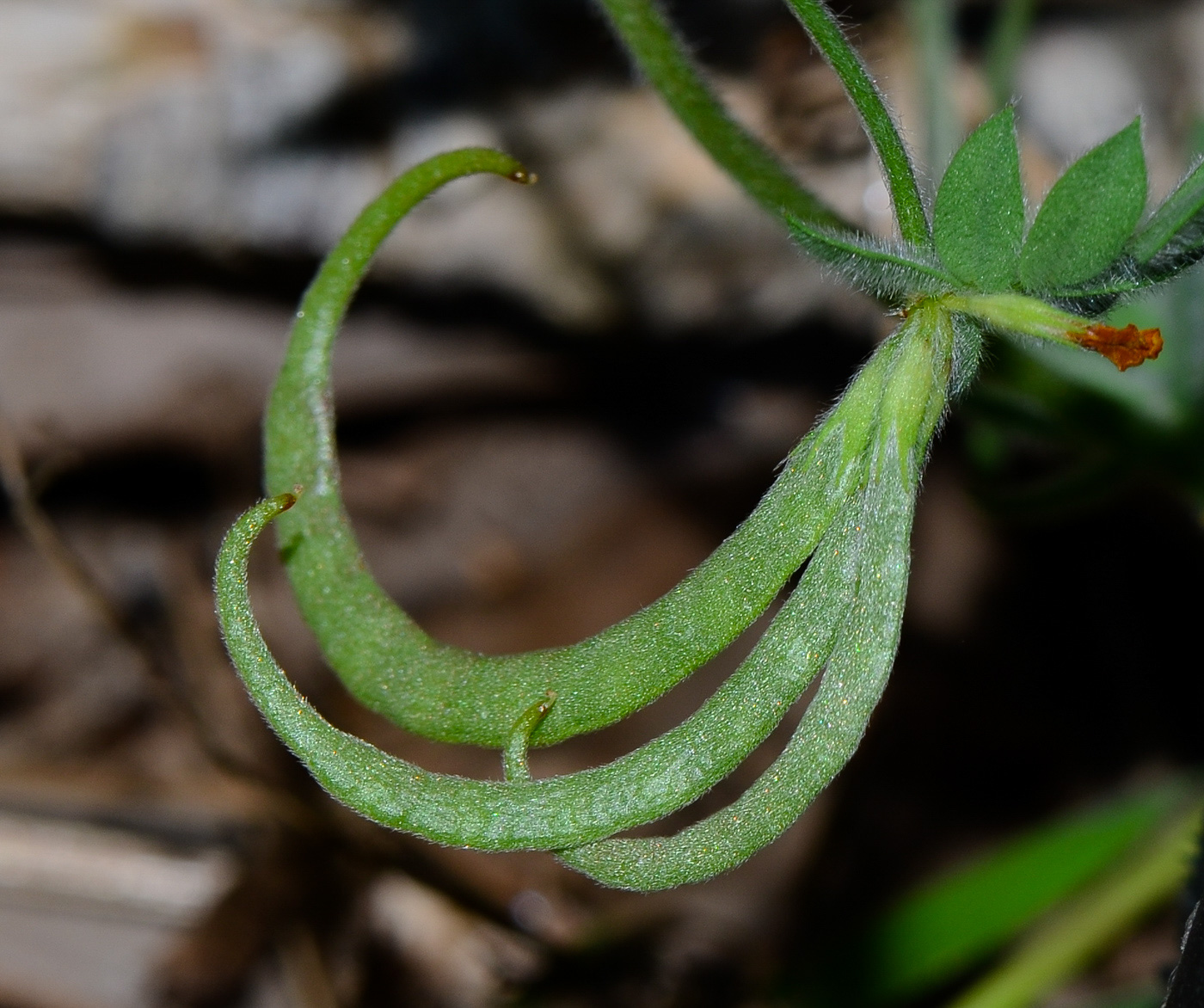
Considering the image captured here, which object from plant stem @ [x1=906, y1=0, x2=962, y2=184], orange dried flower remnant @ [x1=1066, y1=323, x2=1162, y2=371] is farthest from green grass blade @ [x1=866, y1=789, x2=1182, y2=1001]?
orange dried flower remnant @ [x1=1066, y1=323, x2=1162, y2=371]

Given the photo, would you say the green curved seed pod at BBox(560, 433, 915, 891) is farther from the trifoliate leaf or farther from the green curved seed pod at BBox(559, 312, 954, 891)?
the trifoliate leaf

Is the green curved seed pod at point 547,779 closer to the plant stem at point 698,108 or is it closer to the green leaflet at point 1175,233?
the green leaflet at point 1175,233

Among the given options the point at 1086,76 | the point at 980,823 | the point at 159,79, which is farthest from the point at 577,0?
the point at 980,823

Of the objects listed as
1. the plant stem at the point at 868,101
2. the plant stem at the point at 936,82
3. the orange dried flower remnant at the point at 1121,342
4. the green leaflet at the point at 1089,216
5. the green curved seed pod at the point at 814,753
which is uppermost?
the plant stem at the point at 936,82

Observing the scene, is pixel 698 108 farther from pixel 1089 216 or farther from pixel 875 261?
pixel 1089 216

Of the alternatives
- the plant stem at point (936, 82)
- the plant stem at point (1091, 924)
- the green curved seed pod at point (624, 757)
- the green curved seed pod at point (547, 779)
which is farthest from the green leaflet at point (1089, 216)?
the plant stem at point (1091, 924)

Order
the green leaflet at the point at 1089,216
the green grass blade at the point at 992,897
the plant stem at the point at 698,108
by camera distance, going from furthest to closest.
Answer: the green grass blade at the point at 992,897
the plant stem at the point at 698,108
the green leaflet at the point at 1089,216
